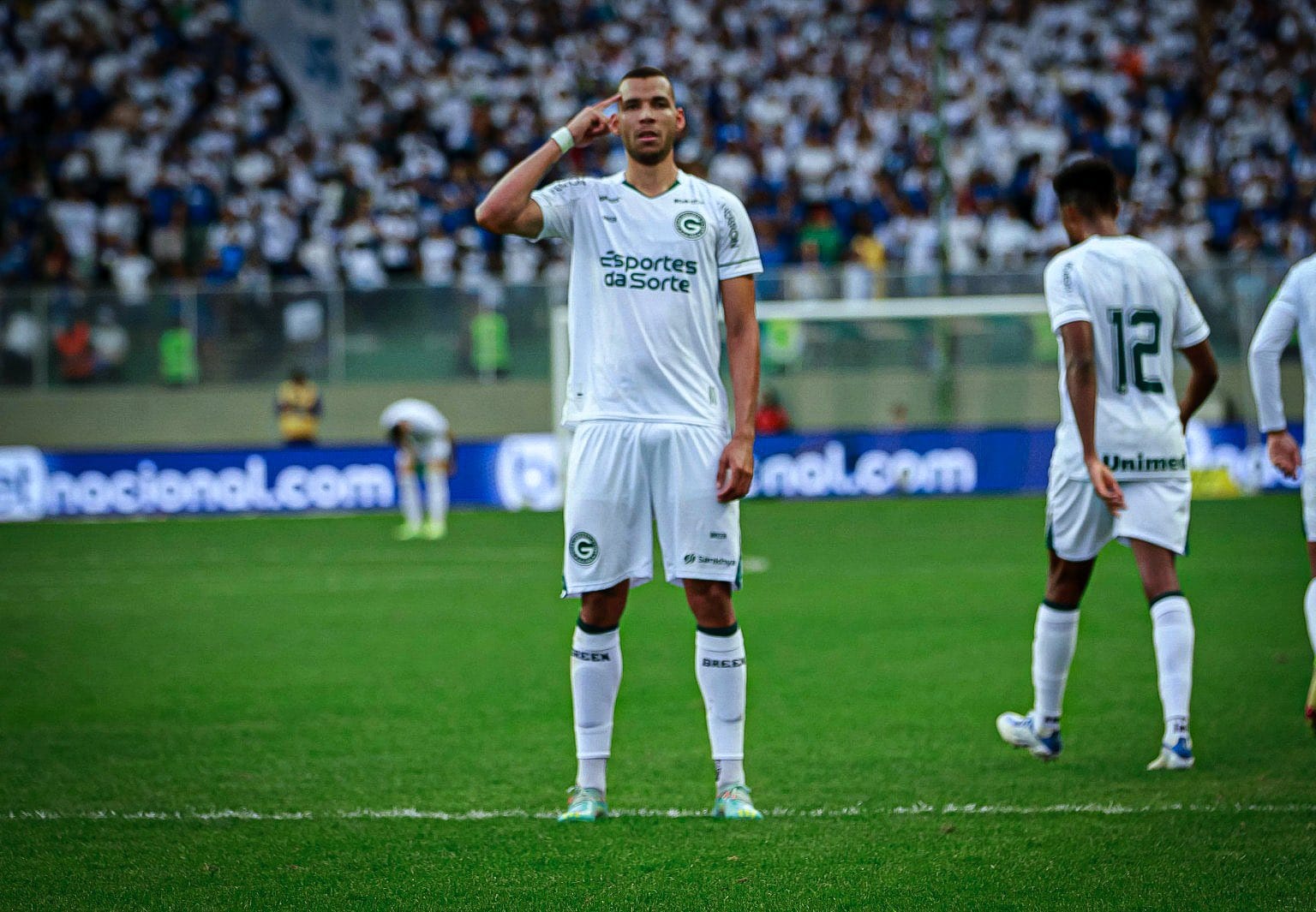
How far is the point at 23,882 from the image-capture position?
4465mm

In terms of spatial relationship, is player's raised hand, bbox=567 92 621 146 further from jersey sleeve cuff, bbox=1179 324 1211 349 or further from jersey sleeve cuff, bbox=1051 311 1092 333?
jersey sleeve cuff, bbox=1179 324 1211 349

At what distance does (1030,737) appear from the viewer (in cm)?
612

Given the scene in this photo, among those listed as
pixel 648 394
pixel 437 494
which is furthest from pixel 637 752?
pixel 437 494

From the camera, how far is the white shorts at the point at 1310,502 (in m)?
5.76

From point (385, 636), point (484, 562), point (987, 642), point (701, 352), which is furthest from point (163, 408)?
point (701, 352)

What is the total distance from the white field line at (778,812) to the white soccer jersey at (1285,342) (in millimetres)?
1427

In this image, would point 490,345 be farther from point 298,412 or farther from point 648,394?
point 648,394

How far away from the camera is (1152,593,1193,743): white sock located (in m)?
5.89

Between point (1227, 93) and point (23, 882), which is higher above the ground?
point (1227, 93)

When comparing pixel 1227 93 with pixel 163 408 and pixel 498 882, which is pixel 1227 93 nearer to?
pixel 163 408

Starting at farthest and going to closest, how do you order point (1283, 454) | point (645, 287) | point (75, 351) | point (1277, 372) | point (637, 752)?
1. point (75, 351)
2. point (637, 752)
3. point (1277, 372)
4. point (1283, 454)
5. point (645, 287)

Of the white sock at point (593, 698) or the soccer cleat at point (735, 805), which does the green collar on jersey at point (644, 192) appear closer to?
the white sock at point (593, 698)

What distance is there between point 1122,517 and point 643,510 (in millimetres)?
1938

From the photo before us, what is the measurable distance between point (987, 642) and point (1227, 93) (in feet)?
64.9
